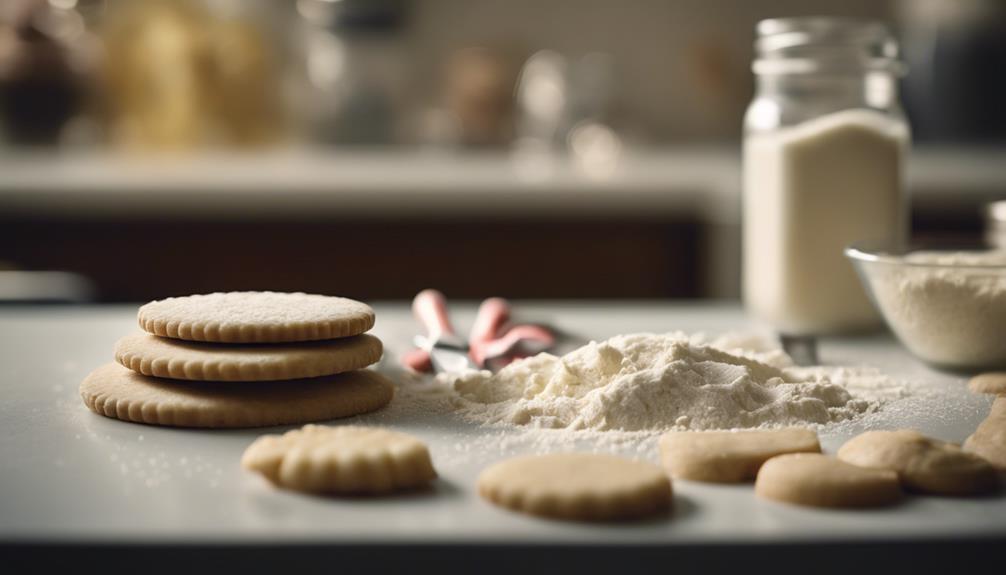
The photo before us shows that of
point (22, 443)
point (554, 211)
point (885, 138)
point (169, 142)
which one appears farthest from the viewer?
point (169, 142)

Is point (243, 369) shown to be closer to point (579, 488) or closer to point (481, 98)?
point (579, 488)

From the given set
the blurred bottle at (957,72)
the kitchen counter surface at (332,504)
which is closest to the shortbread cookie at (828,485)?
the kitchen counter surface at (332,504)

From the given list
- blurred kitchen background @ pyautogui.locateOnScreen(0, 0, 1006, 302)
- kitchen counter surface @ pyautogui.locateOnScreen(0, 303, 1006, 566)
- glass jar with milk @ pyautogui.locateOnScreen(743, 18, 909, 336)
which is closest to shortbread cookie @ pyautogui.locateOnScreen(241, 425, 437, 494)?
kitchen counter surface @ pyautogui.locateOnScreen(0, 303, 1006, 566)

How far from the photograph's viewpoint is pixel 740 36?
293cm

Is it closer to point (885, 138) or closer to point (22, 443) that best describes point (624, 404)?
point (22, 443)

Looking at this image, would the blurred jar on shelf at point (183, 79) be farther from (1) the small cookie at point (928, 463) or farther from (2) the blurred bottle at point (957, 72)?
(1) the small cookie at point (928, 463)

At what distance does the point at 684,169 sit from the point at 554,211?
13.2 inches

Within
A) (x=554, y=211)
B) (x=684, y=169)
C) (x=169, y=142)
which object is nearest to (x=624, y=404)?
(x=554, y=211)

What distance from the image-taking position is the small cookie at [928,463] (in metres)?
0.59

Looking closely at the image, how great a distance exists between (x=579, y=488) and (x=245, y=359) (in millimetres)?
281

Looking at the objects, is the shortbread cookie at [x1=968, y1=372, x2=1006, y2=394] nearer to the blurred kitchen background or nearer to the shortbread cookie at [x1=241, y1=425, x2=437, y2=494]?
the shortbread cookie at [x1=241, y1=425, x2=437, y2=494]

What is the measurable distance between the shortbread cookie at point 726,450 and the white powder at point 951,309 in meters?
0.29

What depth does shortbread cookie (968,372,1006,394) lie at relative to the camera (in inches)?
33.1

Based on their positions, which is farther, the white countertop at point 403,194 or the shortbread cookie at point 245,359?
the white countertop at point 403,194
